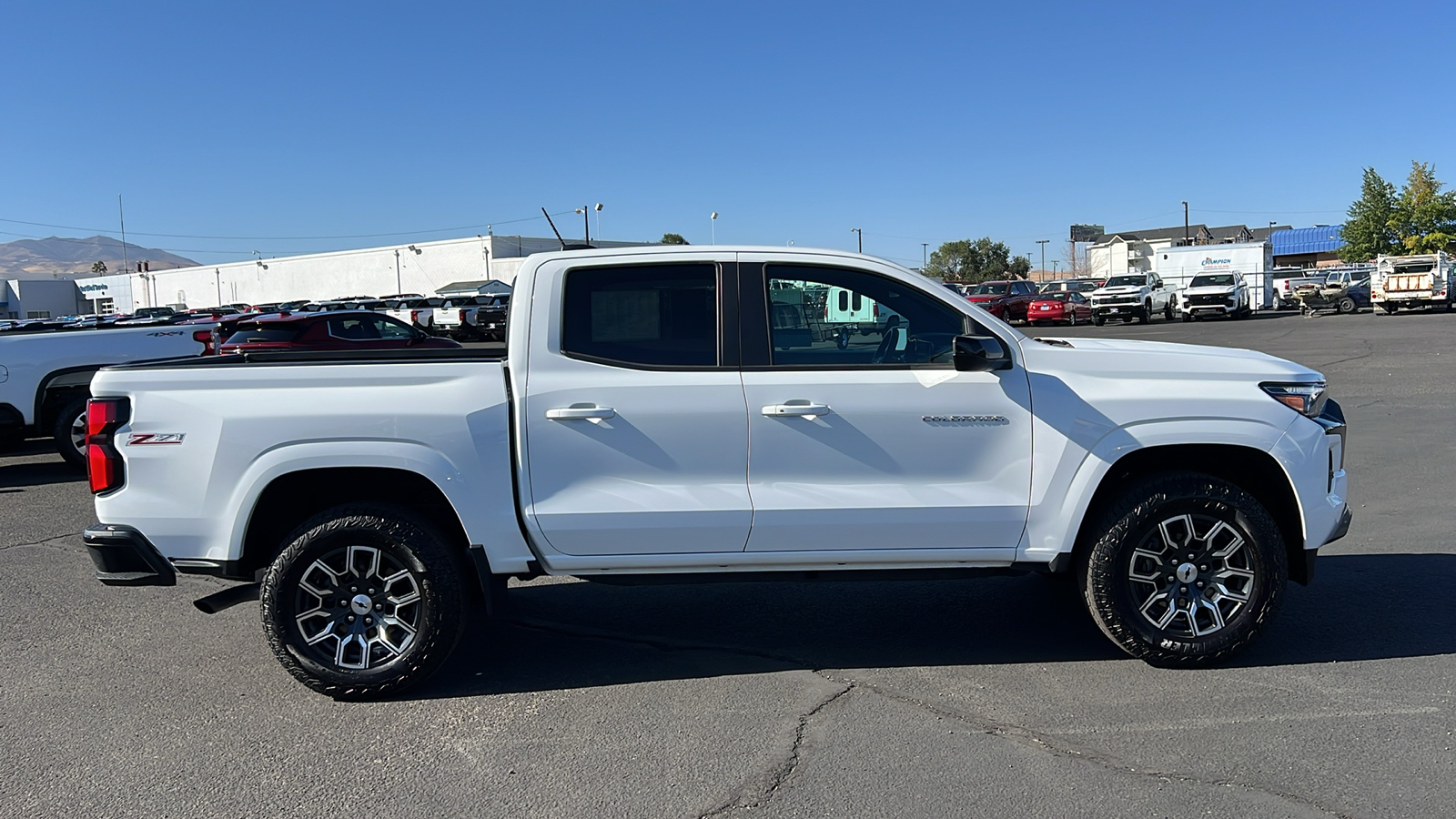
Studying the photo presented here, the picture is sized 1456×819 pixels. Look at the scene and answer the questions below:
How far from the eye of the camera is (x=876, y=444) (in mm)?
4621

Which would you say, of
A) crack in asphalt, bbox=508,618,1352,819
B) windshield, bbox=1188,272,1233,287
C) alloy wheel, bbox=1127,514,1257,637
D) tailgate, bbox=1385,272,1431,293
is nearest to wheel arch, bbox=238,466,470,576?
crack in asphalt, bbox=508,618,1352,819

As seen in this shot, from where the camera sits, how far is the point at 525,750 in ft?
13.5

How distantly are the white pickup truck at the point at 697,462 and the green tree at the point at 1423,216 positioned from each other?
214 feet

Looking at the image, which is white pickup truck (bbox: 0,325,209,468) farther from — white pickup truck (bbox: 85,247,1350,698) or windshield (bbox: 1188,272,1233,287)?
windshield (bbox: 1188,272,1233,287)

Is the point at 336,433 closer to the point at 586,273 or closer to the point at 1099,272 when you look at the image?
the point at 586,273

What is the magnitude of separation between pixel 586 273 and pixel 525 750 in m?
2.00

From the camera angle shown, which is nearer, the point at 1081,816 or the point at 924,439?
the point at 1081,816

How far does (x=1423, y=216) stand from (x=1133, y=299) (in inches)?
1328

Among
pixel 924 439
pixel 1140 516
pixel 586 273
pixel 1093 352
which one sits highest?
pixel 586 273

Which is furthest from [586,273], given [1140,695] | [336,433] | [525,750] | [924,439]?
[1140,695]

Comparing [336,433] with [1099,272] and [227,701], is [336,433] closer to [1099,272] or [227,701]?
[227,701]

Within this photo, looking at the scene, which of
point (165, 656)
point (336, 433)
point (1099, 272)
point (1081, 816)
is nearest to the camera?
point (1081, 816)

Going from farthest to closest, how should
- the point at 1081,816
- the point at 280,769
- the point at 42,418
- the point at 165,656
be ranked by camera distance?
the point at 42,418, the point at 165,656, the point at 280,769, the point at 1081,816

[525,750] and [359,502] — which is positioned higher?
[359,502]
